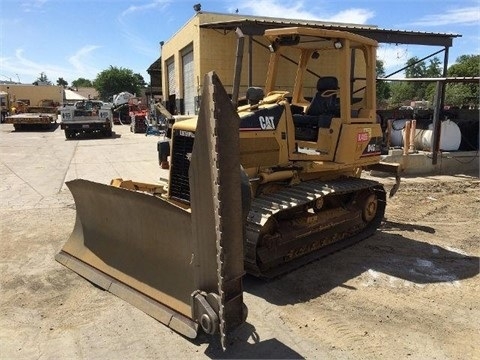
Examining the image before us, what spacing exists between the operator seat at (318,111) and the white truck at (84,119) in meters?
17.0

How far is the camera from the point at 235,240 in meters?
3.13

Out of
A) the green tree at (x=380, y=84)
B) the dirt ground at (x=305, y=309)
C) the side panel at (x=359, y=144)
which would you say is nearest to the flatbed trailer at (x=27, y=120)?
the green tree at (x=380, y=84)

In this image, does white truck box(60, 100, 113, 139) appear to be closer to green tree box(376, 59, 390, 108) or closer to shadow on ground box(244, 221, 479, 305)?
green tree box(376, 59, 390, 108)

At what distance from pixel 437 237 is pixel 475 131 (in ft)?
26.0

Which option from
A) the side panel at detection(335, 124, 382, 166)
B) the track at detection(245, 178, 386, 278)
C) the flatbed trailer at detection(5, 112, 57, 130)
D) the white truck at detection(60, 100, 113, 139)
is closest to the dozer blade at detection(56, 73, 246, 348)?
the track at detection(245, 178, 386, 278)

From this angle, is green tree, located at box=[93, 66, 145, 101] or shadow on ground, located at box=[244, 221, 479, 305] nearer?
shadow on ground, located at box=[244, 221, 479, 305]

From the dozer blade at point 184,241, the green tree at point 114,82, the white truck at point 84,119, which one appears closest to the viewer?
the dozer blade at point 184,241

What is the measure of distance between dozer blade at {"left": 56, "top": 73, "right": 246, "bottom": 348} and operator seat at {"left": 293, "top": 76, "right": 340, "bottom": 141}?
2698mm

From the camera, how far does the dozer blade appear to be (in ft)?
9.89

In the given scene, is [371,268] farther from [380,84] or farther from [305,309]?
[380,84]

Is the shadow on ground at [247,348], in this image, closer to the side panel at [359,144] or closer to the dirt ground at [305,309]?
the dirt ground at [305,309]

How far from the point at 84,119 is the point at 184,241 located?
19.1 meters

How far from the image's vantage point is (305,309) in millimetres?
4023

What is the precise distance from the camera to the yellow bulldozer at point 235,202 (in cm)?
308
